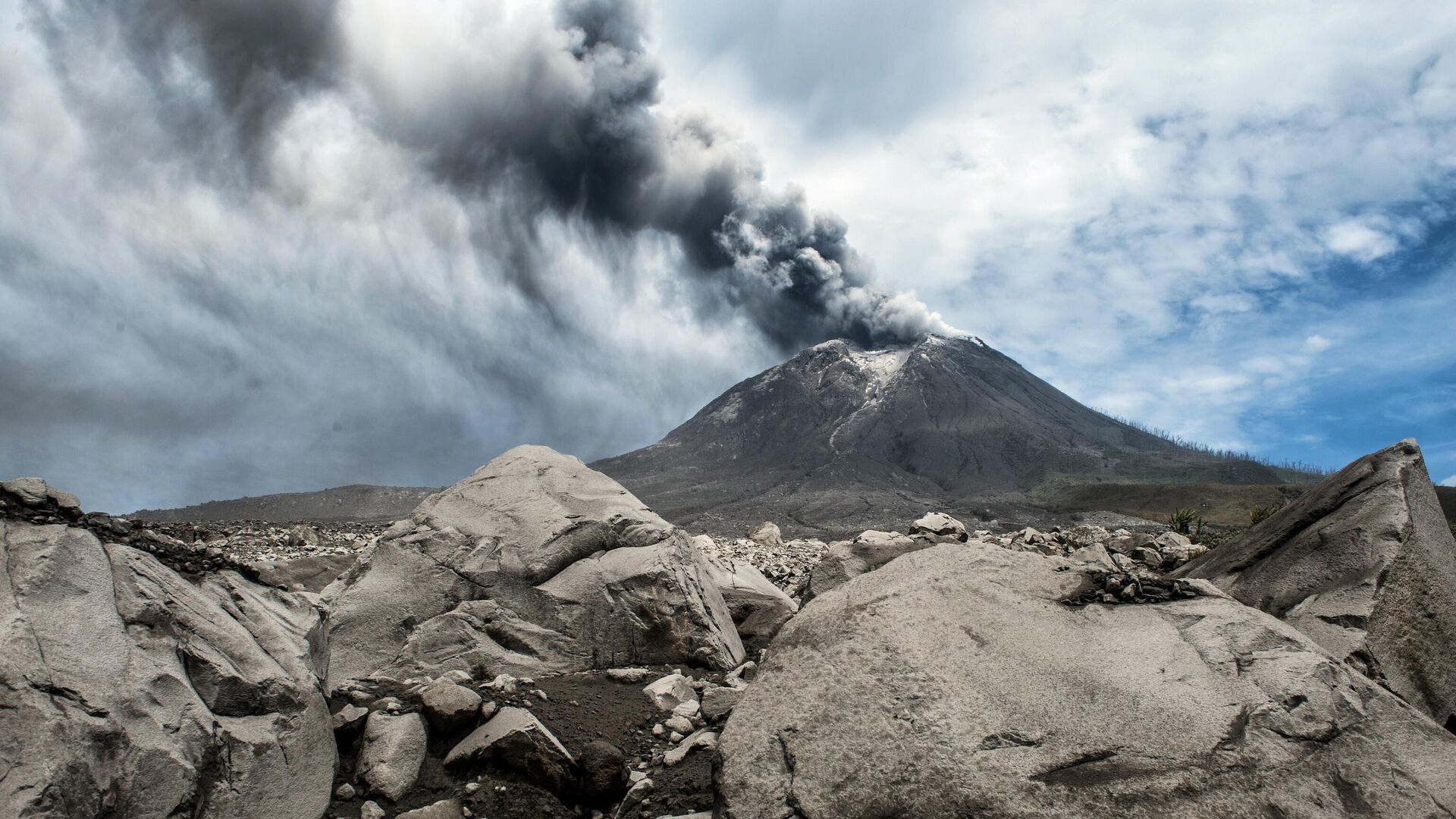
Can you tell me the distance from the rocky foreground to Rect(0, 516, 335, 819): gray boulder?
2cm

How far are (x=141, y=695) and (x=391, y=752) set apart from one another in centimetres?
180

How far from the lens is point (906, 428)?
136 meters

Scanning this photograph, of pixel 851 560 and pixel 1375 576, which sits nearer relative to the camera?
pixel 1375 576

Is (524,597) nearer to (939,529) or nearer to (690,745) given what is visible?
(690,745)

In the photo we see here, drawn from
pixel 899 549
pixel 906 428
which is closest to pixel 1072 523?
pixel 899 549

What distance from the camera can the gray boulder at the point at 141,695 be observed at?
3.86 meters

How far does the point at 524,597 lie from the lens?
8805 mm

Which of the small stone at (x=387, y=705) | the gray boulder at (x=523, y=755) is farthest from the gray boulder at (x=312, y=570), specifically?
the gray boulder at (x=523, y=755)

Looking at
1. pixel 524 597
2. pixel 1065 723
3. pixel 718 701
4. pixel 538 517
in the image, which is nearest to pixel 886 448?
pixel 538 517

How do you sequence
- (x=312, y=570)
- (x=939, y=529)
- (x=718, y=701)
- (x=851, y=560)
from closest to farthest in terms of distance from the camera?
(x=718, y=701) < (x=851, y=560) < (x=312, y=570) < (x=939, y=529)

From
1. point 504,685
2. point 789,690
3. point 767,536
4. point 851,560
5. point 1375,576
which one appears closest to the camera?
point 789,690

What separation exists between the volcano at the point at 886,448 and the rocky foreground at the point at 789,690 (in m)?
53.9

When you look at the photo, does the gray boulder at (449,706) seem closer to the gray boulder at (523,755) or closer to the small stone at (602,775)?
the gray boulder at (523,755)

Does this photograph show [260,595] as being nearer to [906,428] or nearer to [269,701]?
[269,701]
